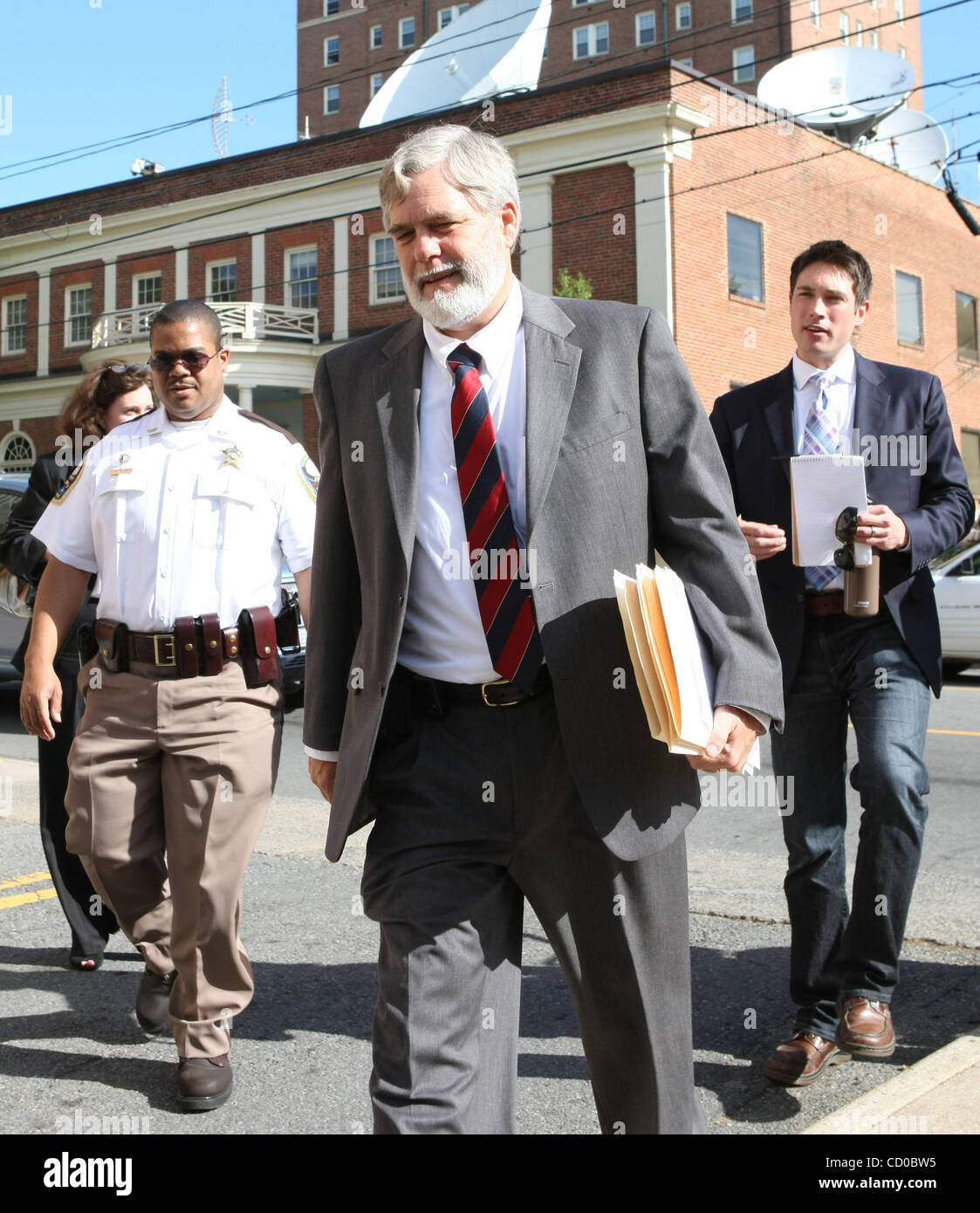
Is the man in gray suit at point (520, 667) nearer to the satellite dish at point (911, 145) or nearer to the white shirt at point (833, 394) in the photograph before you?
the white shirt at point (833, 394)

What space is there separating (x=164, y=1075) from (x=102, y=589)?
1.45 metres

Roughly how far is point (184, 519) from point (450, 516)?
1.62m

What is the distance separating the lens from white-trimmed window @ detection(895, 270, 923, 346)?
32.0 meters

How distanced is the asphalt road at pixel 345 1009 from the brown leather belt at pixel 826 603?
1.29m

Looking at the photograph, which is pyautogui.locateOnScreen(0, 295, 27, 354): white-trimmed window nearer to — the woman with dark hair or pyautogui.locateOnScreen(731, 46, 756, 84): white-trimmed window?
the woman with dark hair

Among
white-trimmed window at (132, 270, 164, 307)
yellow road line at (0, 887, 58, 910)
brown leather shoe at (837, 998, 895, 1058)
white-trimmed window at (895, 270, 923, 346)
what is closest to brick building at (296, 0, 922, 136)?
white-trimmed window at (895, 270, 923, 346)

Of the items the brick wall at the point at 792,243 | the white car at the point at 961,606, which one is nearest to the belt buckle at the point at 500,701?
the white car at the point at 961,606

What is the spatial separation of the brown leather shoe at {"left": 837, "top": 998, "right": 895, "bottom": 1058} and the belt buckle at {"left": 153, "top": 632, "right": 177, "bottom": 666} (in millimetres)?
2161

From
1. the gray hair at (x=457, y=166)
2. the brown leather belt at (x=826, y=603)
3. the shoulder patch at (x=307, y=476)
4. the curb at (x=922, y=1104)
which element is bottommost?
the curb at (x=922, y=1104)

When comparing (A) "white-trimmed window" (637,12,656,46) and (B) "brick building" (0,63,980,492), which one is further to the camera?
(A) "white-trimmed window" (637,12,656,46)

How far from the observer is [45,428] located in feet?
111

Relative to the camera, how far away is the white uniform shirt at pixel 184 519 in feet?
13.2

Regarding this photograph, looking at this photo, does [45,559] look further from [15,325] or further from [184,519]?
[15,325]

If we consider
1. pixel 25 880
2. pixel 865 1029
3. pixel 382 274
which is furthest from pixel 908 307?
pixel 865 1029
